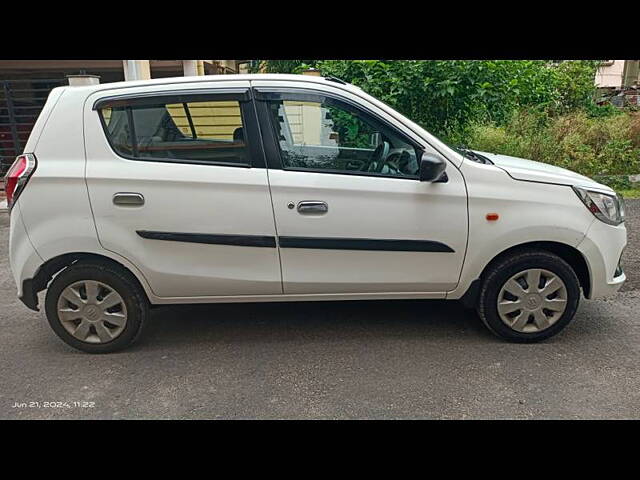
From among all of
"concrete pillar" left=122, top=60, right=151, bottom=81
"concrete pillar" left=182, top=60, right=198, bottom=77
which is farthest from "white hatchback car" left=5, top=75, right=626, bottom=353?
"concrete pillar" left=182, top=60, right=198, bottom=77

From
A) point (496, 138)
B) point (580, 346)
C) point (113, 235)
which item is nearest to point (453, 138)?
point (496, 138)

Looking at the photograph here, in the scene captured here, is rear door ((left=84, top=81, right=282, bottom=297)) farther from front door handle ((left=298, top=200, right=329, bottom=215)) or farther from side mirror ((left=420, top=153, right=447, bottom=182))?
side mirror ((left=420, top=153, right=447, bottom=182))

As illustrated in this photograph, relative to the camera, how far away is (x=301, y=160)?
308cm

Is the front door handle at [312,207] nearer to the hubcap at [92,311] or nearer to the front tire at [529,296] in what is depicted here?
the front tire at [529,296]

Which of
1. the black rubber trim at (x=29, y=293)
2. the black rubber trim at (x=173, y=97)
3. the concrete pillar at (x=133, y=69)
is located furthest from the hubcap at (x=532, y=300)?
the concrete pillar at (x=133, y=69)

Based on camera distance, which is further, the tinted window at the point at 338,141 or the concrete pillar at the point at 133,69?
the concrete pillar at the point at 133,69

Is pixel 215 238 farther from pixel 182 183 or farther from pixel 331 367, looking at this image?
pixel 331 367

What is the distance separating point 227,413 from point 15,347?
1940mm

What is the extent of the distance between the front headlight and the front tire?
0.42 metres

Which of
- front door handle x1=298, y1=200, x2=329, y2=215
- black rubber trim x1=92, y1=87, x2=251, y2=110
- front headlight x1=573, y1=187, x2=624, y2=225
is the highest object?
black rubber trim x1=92, y1=87, x2=251, y2=110

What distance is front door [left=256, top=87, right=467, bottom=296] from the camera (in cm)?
301

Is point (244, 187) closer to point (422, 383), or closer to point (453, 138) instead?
point (422, 383)

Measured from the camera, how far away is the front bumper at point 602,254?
3.11 metres

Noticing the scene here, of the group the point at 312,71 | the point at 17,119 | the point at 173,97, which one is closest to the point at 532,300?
the point at 173,97
